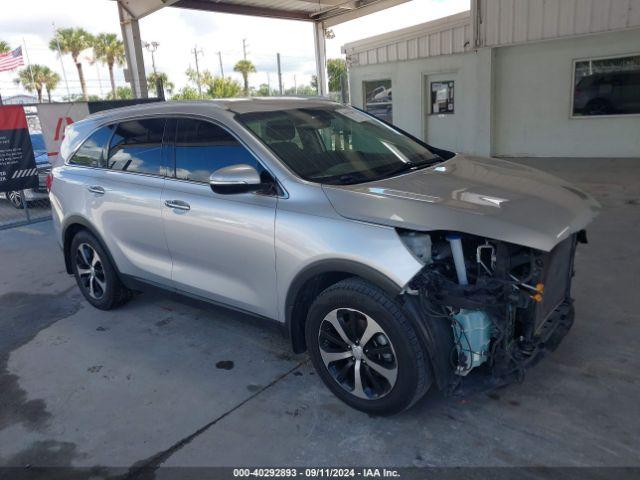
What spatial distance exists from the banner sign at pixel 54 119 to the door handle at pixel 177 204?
6.23 m

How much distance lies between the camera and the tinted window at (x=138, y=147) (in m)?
3.86

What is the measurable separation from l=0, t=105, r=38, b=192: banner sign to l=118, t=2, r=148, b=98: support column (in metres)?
5.19

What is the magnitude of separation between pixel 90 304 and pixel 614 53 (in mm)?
11509

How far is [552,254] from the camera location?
2756mm

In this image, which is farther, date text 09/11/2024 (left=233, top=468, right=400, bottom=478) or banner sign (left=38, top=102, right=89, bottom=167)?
banner sign (left=38, top=102, right=89, bottom=167)

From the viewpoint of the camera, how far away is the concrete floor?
104 inches

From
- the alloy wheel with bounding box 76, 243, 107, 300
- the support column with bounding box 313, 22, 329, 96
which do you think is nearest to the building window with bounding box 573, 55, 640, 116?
the support column with bounding box 313, 22, 329, 96

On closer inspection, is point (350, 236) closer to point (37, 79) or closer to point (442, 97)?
point (442, 97)

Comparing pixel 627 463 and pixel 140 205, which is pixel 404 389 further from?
pixel 140 205

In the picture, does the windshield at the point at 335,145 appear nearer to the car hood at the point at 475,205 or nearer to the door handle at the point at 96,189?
the car hood at the point at 475,205

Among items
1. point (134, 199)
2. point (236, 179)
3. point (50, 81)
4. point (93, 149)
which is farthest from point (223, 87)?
point (236, 179)

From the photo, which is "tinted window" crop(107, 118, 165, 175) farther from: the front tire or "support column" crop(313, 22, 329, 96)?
"support column" crop(313, 22, 329, 96)

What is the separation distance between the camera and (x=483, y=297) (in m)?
2.46

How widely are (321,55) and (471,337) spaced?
16.0 m
